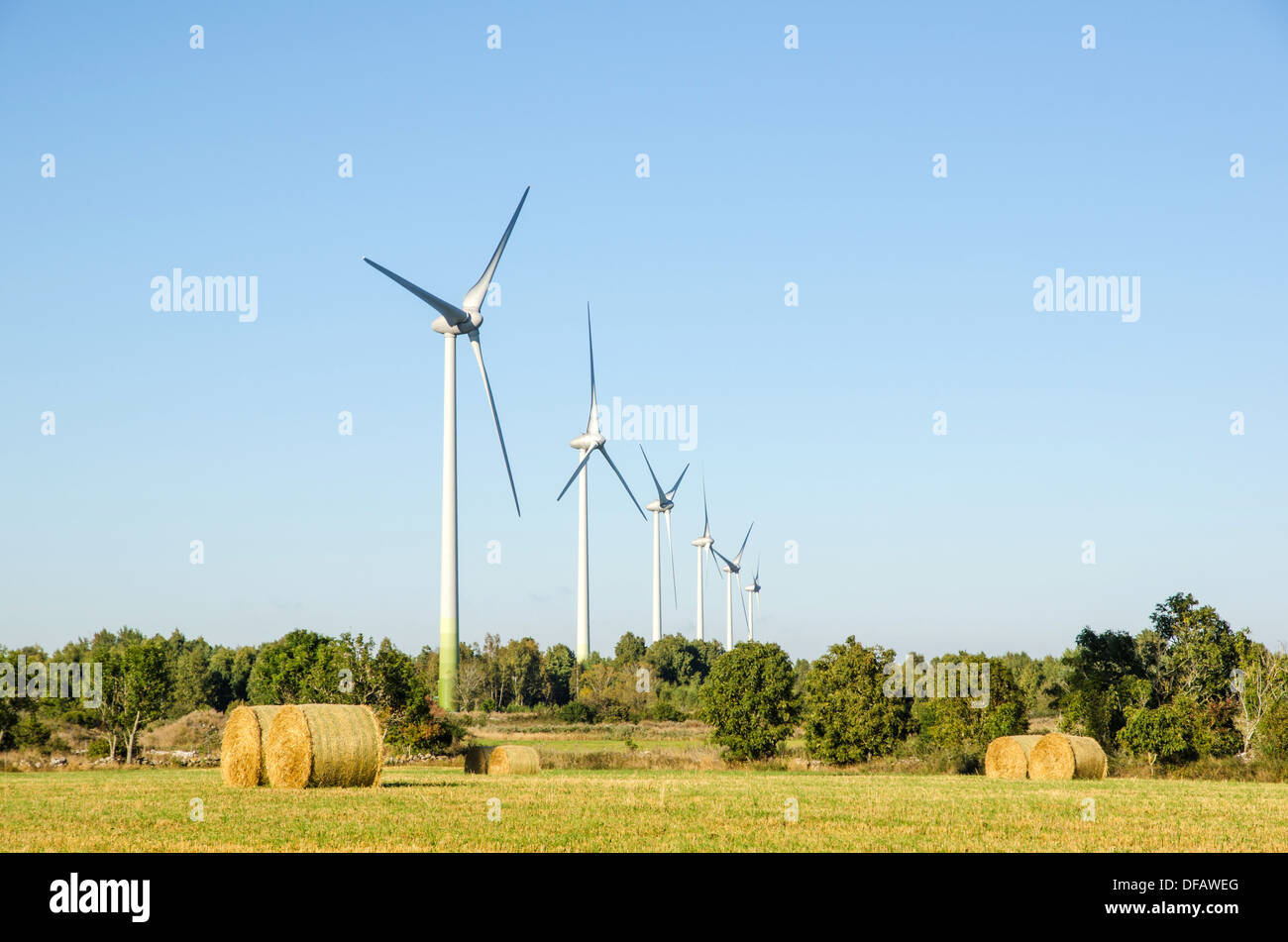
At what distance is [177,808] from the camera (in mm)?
29578

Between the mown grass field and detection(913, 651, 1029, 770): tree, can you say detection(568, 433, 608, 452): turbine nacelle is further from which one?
the mown grass field

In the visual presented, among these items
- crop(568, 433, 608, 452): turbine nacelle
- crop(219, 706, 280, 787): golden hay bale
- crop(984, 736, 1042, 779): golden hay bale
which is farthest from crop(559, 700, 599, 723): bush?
crop(219, 706, 280, 787): golden hay bale

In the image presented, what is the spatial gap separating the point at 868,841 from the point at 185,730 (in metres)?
79.0

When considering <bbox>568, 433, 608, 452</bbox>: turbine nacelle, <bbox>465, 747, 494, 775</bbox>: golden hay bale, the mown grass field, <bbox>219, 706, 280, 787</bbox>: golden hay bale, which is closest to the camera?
the mown grass field

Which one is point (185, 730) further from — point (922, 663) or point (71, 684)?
point (922, 663)

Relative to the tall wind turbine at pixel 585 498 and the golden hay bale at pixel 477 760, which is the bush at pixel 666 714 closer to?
the tall wind turbine at pixel 585 498

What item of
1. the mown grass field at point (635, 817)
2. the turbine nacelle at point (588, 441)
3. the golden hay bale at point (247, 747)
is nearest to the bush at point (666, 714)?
the turbine nacelle at point (588, 441)

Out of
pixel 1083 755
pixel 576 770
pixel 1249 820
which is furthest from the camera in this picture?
pixel 576 770

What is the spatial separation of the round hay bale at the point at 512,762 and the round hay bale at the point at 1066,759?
19403mm

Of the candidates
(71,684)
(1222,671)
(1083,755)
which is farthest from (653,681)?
(1083,755)

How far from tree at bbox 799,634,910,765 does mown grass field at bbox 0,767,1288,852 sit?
1965 centimetres

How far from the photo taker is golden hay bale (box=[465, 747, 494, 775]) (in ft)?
174

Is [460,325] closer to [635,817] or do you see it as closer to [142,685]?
[142,685]
